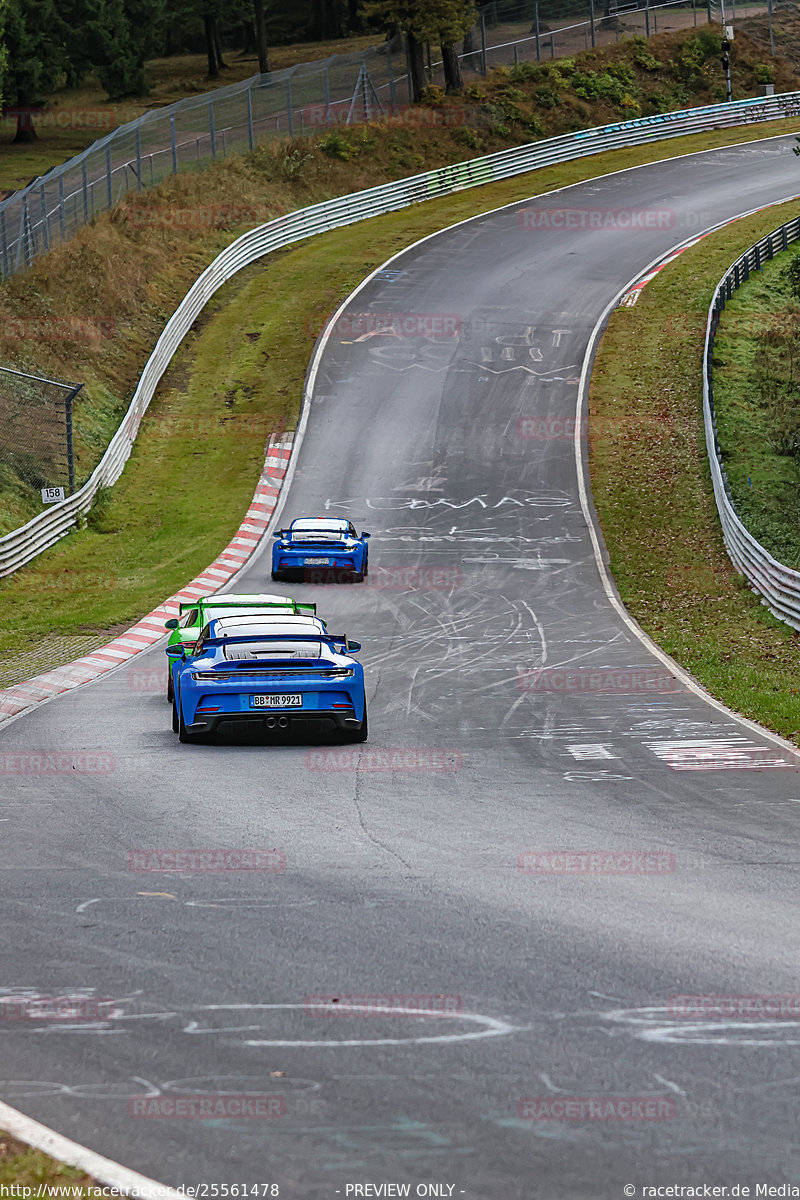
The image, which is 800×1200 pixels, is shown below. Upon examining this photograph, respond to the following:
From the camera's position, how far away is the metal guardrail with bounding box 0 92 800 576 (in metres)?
33.9

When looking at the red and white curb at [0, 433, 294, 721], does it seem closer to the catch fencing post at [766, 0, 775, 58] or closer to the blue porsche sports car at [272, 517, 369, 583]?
the blue porsche sports car at [272, 517, 369, 583]

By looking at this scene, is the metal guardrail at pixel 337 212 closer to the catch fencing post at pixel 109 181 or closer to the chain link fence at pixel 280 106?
the catch fencing post at pixel 109 181

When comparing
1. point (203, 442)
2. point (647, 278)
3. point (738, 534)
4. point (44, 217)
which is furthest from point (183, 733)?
point (647, 278)

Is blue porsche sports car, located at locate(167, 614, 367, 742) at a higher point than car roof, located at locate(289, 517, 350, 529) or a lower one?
higher

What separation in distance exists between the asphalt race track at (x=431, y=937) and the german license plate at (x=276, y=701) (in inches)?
21.1

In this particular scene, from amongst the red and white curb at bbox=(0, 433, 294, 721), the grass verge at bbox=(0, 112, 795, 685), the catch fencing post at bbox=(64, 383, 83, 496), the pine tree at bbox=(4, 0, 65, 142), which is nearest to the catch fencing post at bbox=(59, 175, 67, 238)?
the grass verge at bbox=(0, 112, 795, 685)

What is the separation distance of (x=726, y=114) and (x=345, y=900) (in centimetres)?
7895

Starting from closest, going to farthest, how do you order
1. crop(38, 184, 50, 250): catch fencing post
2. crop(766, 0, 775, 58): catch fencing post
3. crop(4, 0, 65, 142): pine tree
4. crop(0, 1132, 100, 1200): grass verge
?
1. crop(0, 1132, 100, 1200): grass verge
2. crop(38, 184, 50, 250): catch fencing post
3. crop(4, 0, 65, 142): pine tree
4. crop(766, 0, 775, 58): catch fencing post

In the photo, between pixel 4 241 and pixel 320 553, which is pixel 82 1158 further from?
pixel 4 241

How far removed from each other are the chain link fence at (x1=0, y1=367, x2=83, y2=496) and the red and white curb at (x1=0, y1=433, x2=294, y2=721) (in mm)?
5291

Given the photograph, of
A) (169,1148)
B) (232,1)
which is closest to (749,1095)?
(169,1148)

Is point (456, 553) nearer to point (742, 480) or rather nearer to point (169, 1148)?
point (742, 480)

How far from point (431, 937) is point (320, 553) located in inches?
817

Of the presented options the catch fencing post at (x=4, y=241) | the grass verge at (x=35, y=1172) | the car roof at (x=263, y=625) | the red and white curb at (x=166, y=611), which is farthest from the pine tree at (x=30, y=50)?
the grass verge at (x=35, y=1172)
